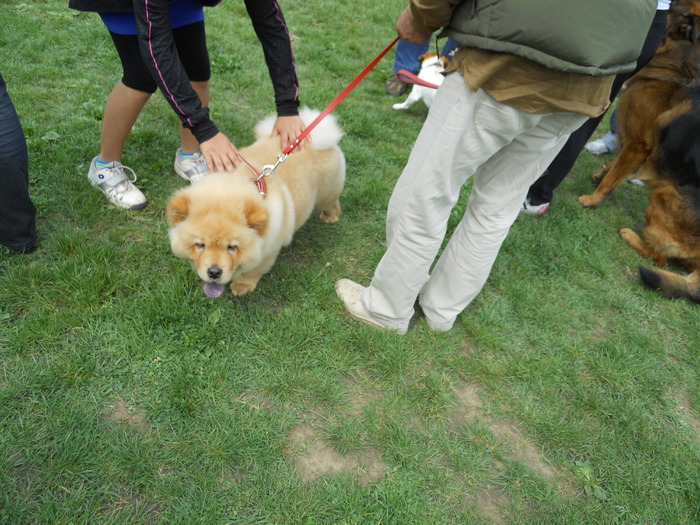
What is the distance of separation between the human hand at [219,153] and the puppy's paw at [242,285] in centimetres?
71

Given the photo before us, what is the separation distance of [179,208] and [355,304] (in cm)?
122

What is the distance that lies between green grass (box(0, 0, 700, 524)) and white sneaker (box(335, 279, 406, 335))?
7 centimetres

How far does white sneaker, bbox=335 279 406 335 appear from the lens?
265 cm

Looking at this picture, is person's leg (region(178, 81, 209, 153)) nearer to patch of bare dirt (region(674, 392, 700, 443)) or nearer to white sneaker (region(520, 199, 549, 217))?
white sneaker (region(520, 199, 549, 217))

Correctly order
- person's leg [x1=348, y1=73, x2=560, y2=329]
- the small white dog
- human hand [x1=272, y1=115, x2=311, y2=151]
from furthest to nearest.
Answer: the small white dog < human hand [x1=272, y1=115, x2=311, y2=151] < person's leg [x1=348, y1=73, x2=560, y2=329]

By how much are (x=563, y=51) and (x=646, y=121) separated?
10.2ft

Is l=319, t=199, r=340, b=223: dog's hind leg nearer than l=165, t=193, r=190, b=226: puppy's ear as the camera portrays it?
No

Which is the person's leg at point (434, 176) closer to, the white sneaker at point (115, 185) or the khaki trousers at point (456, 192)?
the khaki trousers at point (456, 192)

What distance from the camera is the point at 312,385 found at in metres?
2.30

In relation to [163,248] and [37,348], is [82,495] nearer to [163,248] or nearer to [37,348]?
[37,348]

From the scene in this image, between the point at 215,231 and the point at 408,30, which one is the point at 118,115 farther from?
the point at 408,30

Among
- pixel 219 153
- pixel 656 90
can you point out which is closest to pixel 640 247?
pixel 656 90

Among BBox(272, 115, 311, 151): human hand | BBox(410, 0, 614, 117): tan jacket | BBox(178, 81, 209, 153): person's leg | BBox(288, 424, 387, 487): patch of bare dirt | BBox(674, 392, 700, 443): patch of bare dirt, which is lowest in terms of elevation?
BBox(674, 392, 700, 443): patch of bare dirt

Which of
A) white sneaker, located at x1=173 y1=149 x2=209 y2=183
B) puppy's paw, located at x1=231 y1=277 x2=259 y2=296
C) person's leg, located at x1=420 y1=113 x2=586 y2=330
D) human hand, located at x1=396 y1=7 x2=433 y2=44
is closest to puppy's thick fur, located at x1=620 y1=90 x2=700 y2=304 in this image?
person's leg, located at x1=420 y1=113 x2=586 y2=330
